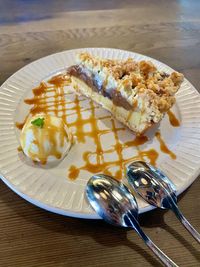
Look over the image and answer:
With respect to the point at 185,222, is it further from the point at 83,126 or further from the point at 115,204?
the point at 83,126

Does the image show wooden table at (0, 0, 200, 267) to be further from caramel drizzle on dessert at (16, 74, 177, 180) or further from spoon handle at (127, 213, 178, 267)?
caramel drizzle on dessert at (16, 74, 177, 180)

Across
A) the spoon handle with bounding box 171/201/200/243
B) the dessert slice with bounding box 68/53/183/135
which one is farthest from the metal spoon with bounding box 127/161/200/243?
the dessert slice with bounding box 68/53/183/135

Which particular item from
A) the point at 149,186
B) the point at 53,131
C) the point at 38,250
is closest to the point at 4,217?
the point at 38,250

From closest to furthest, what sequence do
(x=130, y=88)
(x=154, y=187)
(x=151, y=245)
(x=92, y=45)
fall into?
(x=151, y=245) < (x=154, y=187) < (x=130, y=88) < (x=92, y=45)

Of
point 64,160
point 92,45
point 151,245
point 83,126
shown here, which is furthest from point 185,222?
point 92,45

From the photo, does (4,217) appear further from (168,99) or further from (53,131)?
(168,99)

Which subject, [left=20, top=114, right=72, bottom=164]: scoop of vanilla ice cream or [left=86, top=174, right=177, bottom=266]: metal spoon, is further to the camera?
[left=20, top=114, right=72, bottom=164]: scoop of vanilla ice cream
